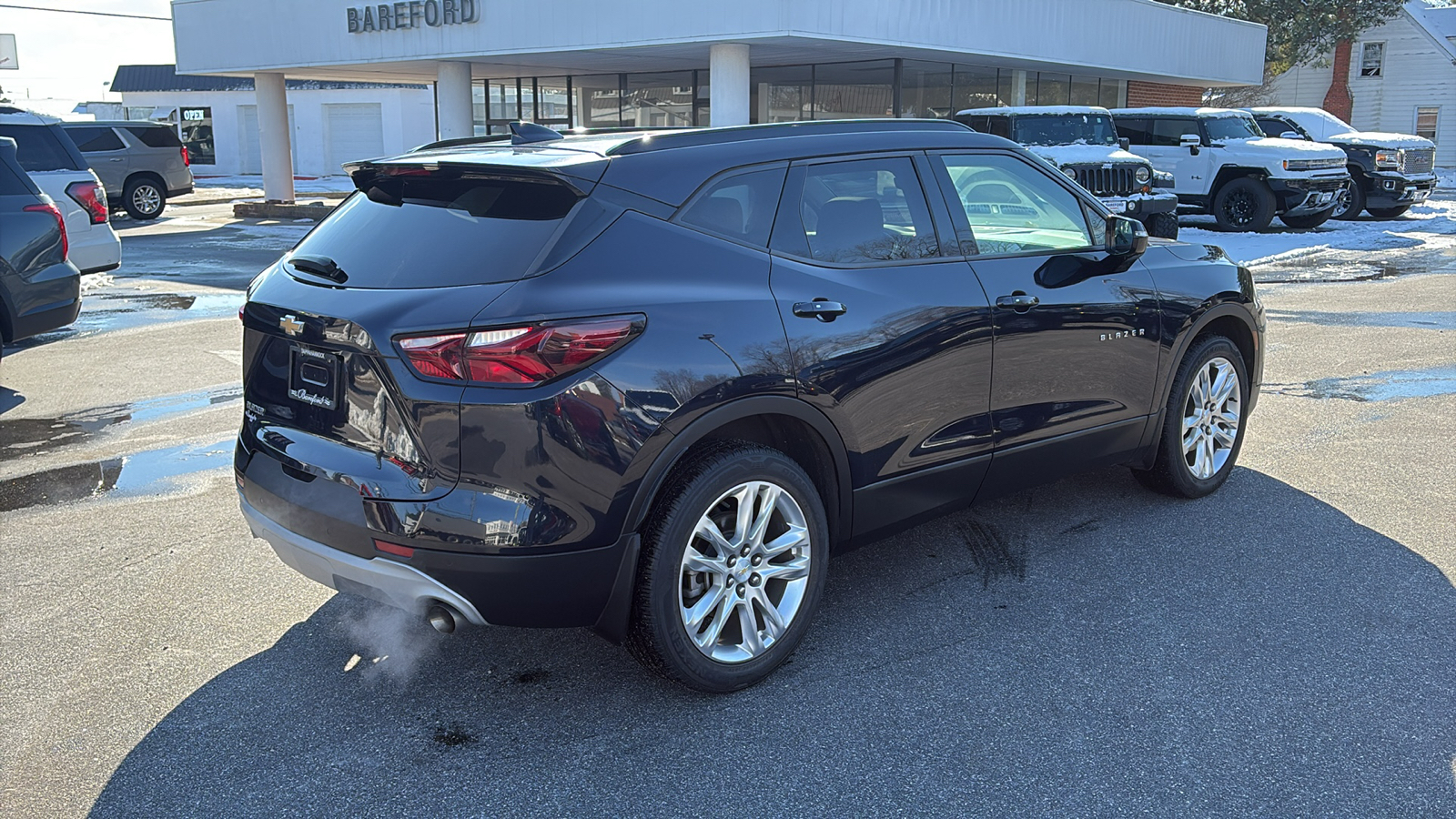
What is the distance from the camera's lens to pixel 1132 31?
83.7 feet

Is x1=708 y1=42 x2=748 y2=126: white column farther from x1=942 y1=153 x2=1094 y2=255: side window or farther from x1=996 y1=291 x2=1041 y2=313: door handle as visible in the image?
x1=996 y1=291 x2=1041 y2=313: door handle

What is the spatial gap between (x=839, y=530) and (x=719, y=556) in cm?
57

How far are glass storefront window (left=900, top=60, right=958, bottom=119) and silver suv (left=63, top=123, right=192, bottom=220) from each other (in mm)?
15250

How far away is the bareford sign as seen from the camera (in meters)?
21.4

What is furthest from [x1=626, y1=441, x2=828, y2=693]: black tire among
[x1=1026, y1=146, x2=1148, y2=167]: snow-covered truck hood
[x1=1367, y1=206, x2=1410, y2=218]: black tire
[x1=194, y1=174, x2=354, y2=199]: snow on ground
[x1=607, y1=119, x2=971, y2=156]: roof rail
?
[x1=194, y1=174, x2=354, y2=199]: snow on ground

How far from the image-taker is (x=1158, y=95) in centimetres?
3269

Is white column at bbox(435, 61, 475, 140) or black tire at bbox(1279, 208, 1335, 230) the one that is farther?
white column at bbox(435, 61, 475, 140)

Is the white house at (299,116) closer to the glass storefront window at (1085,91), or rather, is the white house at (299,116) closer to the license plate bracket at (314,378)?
the glass storefront window at (1085,91)

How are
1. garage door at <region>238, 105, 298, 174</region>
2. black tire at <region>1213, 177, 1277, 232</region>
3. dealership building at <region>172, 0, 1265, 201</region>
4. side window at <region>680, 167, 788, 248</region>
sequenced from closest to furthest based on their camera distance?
1. side window at <region>680, 167, 788, 248</region>
2. dealership building at <region>172, 0, 1265, 201</region>
3. black tire at <region>1213, 177, 1277, 232</region>
4. garage door at <region>238, 105, 298, 174</region>

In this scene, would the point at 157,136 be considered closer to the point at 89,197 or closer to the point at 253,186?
the point at 253,186

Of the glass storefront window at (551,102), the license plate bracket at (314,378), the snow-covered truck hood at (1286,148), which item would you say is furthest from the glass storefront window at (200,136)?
the license plate bracket at (314,378)

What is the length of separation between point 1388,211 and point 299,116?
34.5 m

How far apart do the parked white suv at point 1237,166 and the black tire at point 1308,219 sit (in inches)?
0.6

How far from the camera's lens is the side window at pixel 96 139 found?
76.3 ft
